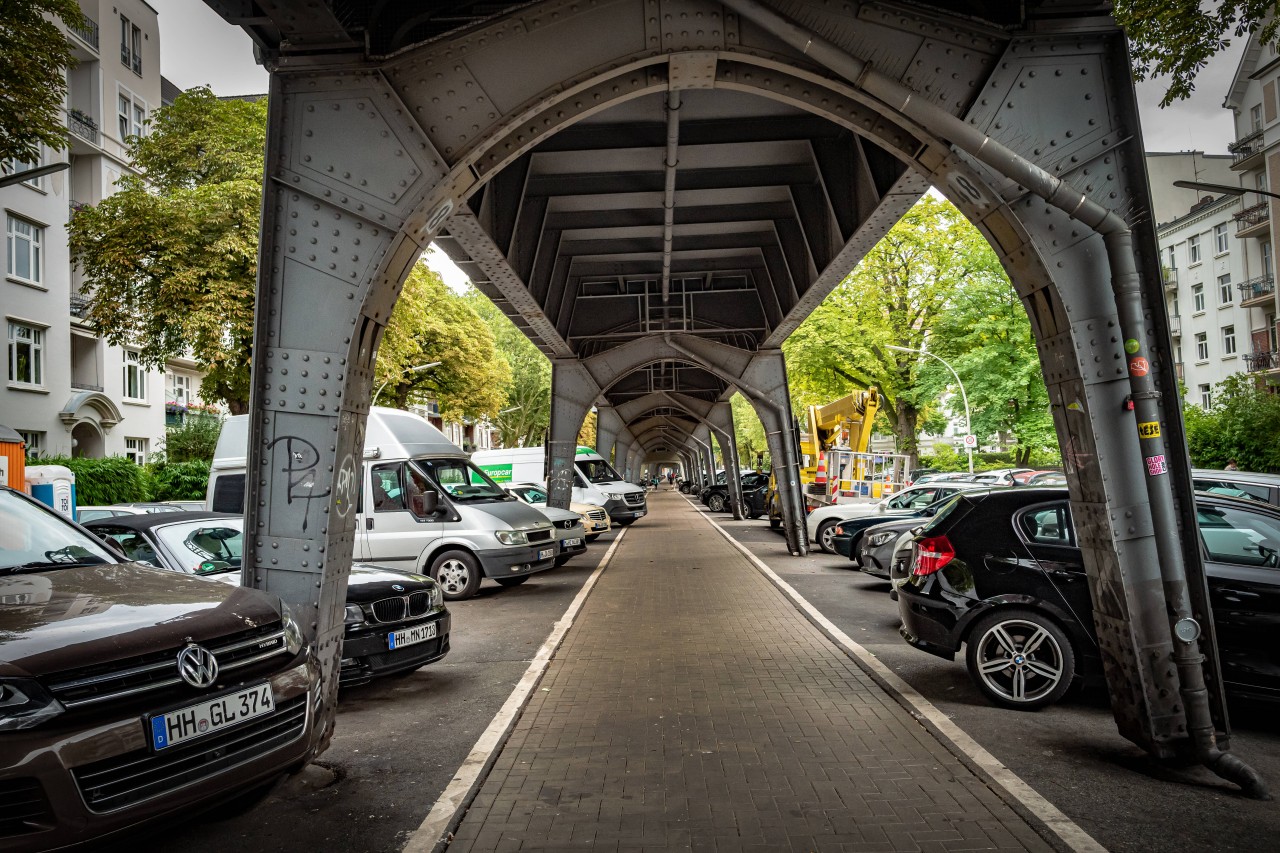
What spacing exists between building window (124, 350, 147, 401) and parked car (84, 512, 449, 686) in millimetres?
30541

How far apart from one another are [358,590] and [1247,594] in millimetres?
6246

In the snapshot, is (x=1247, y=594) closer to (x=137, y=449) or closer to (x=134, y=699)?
(x=134, y=699)

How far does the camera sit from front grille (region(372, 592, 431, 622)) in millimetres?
7098

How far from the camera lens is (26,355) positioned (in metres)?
28.8

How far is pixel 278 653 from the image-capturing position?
428 cm

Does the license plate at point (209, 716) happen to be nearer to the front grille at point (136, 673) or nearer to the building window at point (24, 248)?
the front grille at point (136, 673)

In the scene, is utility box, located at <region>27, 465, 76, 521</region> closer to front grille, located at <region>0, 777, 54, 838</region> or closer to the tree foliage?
front grille, located at <region>0, 777, 54, 838</region>

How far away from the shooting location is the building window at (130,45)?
3459 cm

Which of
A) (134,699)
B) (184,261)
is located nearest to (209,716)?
(134,699)

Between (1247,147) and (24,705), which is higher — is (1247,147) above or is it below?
above

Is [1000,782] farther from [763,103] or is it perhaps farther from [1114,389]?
[763,103]

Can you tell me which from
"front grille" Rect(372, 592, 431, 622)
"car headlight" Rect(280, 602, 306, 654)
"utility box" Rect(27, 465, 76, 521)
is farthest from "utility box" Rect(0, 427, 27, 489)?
"car headlight" Rect(280, 602, 306, 654)

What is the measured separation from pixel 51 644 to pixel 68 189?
33764 mm

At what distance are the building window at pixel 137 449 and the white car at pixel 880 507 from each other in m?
27.3
